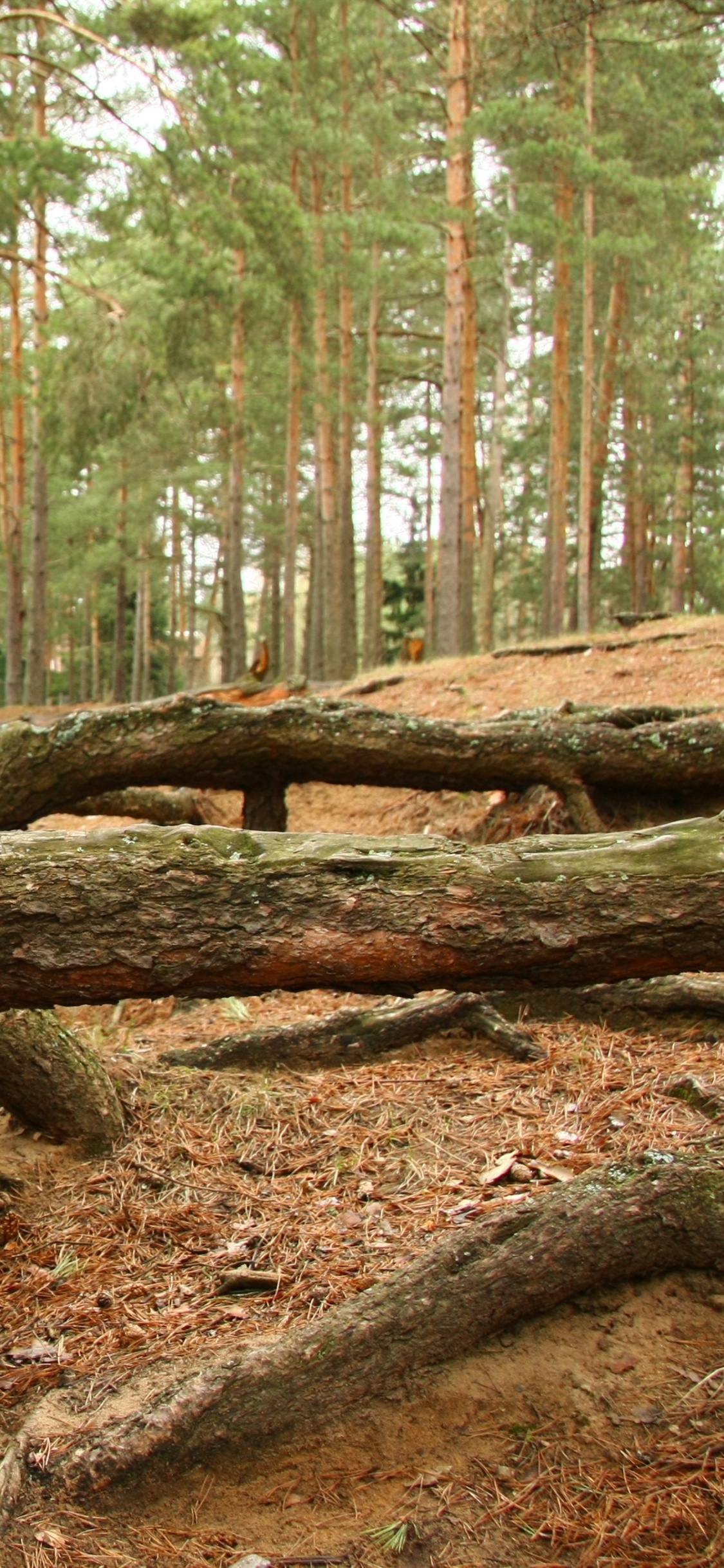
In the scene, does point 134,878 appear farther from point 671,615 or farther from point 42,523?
point 42,523

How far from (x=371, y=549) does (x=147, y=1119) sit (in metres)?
21.7

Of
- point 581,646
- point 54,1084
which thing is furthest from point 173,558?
point 54,1084

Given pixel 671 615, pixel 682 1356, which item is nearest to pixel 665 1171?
pixel 682 1356

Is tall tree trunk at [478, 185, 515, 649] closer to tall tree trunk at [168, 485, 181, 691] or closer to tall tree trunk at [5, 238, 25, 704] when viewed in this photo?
→ tall tree trunk at [168, 485, 181, 691]

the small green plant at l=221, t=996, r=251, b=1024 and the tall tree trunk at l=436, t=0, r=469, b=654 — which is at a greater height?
the tall tree trunk at l=436, t=0, r=469, b=654

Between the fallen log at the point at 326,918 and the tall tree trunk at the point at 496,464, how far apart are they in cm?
2521

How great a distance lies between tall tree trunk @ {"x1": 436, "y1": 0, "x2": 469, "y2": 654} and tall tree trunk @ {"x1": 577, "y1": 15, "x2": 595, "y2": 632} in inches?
104

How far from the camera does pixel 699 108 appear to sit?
67.7 ft

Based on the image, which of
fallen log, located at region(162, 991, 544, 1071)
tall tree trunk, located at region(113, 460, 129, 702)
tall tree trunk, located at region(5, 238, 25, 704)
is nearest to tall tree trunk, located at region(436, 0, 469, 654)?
tall tree trunk, located at region(5, 238, 25, 704)

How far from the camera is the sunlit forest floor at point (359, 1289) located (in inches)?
92.3

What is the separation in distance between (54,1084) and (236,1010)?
184 centimetres

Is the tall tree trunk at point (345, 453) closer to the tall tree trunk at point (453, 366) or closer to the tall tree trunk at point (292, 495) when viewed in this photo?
the tall tree trunk at point (292, 495)

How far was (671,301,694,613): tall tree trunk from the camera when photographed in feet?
88.0

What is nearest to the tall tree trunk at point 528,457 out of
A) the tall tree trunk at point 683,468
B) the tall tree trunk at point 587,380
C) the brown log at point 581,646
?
the tall tree trunk at point 683,468
